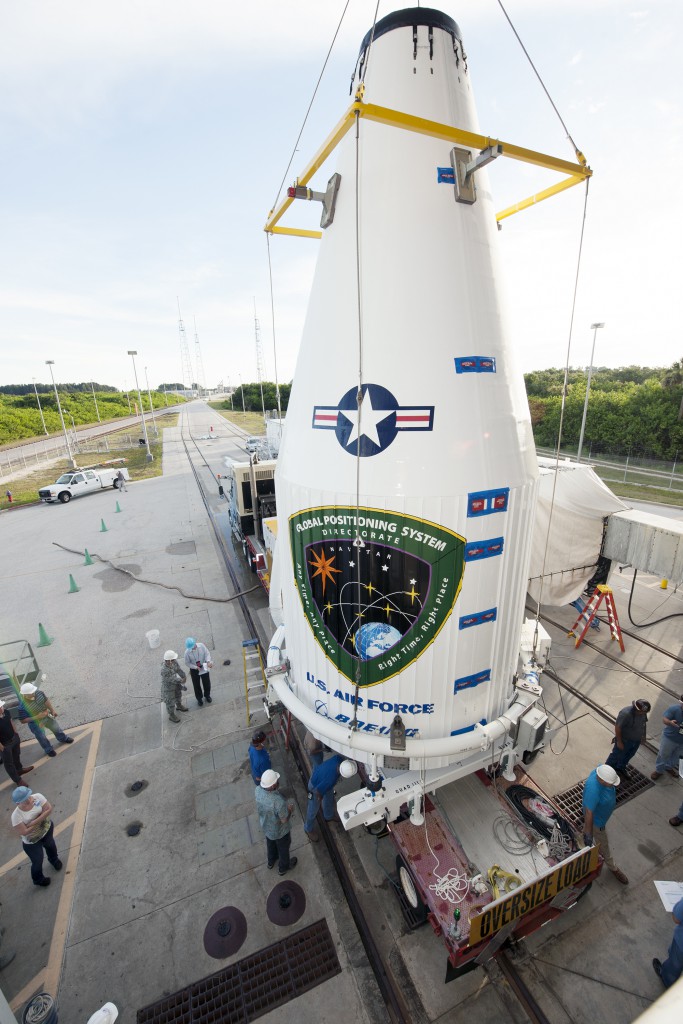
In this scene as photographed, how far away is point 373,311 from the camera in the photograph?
3994 mm

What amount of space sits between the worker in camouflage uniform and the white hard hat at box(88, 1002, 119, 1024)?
4401 mm

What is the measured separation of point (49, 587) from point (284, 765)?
473 inches

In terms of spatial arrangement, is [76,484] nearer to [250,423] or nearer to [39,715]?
[39,715]

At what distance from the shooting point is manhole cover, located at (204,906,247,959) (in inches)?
200

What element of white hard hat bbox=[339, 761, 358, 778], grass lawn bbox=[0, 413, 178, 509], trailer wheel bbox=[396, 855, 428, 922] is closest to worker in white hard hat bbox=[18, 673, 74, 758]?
white hard hat bbox=[339, 761, 358, 778]

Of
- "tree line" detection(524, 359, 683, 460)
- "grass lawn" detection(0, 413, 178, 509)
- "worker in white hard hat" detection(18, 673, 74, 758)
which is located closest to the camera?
"worker in white hard hat" detection(18, 673, 74, 758)

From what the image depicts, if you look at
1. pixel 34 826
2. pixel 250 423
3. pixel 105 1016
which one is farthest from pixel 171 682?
pixel 250 423

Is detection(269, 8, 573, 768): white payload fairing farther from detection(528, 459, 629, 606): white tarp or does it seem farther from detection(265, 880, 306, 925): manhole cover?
detection(528, 459, 629, 606): white tarp

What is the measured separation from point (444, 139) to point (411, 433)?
8.47ft

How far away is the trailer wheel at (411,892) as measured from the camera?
5.04 meters

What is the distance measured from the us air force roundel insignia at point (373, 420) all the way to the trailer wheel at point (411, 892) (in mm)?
4734

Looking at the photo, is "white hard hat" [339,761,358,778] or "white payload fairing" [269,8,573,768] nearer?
"white payload fairing" [269,8,573,768]

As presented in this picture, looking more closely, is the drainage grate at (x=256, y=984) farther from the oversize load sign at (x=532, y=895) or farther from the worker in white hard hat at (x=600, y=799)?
the worker in white hard hat at (x=600, y=799)

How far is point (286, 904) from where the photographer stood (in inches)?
215
